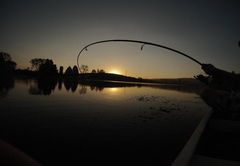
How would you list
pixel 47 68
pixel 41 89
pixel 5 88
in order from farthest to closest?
1. pixel 47 68
2. pixel 41 89
3. pixel 5 88

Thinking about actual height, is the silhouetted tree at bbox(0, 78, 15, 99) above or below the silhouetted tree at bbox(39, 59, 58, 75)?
below

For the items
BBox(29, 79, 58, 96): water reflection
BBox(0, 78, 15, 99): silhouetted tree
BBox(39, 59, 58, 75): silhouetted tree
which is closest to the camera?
BBox(0, 78, 15, 99): silhouetted tree

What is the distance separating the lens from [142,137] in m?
6.82

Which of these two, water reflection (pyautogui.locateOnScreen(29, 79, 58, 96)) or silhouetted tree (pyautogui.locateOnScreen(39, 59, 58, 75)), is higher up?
silhouetted tree (pyautogui.locateOnScreen(39, 59, 58, 75))

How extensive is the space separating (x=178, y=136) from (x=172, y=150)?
1876 mm

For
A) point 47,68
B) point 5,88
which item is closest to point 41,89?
point 5,88

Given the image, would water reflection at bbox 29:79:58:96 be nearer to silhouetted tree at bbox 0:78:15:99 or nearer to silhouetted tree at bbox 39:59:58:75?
silhouetted tree at bbox 0:78:15:99

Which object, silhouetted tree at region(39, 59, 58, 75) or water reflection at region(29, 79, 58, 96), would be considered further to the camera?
silhouetted tree at region(39, 59, 58, 75)

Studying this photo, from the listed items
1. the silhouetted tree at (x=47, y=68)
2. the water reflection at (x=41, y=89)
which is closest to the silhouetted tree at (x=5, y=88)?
the water reflection at (x=41, y=89)

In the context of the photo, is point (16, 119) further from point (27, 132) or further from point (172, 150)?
point (172, 150)

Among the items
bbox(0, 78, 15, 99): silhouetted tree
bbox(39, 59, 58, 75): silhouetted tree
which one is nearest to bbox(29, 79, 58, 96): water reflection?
bbox(0, 78, 15, 99): silhouetted tree

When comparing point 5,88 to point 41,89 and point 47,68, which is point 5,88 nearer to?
point 41,89

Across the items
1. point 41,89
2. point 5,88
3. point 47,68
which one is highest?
point 47,68

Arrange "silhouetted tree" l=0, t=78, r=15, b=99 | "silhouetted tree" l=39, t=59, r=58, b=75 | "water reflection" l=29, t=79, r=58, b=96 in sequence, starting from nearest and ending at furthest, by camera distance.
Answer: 1. "silhouetted tree" l=0, t=78, r=15, b=99
2. "water reflection" l=29, t=79, r=58, b=96
3. "silhouetted tree" l=39, t=59, r=58, b=75
